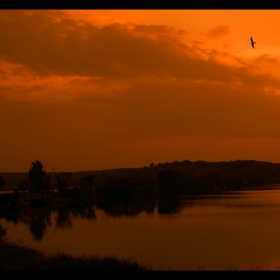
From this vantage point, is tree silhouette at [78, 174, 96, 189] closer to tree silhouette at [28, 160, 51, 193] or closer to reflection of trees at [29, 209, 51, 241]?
tree silhouette at [28, 160, 51, 193]

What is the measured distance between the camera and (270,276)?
8.04 ft

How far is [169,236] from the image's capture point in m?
20.8

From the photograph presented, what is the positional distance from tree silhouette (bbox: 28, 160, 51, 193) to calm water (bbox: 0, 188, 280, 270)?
1304 cm

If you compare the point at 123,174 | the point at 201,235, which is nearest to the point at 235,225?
the point at 201,235

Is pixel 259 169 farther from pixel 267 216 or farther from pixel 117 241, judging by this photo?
pixel 117 241

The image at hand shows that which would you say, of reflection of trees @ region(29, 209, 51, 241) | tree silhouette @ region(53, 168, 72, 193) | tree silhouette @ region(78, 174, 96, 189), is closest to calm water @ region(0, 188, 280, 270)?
reflection of trees @ region(29, 209, 51, 241)

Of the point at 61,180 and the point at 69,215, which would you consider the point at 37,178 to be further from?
the point at 69,215

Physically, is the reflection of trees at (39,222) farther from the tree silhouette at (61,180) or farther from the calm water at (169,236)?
the tree silhouette at (61,180)

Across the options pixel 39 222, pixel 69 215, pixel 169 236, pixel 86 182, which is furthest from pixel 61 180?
pixel 169 236

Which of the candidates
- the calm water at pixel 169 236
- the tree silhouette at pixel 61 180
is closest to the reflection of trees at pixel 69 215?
the calm water at pixel 169 236

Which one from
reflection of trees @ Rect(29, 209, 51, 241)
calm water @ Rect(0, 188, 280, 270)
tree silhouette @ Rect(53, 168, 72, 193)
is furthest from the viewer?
tree silhouette @ Rect(53, 168, 72, 193)

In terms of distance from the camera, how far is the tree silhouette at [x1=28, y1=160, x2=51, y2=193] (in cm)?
4748

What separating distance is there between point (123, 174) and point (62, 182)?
3331 centimetres

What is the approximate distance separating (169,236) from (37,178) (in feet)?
98.2
